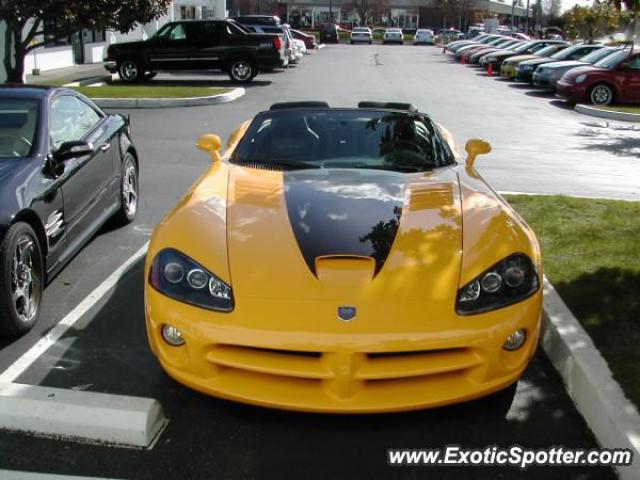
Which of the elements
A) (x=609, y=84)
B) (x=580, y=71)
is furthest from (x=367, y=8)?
(x=609, y=84)

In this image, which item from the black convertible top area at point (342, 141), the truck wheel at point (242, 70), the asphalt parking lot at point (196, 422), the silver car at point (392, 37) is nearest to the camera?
the asphalt parking lot at point (196, 422)

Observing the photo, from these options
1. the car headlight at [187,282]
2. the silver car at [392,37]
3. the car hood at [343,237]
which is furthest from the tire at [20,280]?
the silver car at [392,37]

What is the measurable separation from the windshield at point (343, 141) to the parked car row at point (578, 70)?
9808 millimetres

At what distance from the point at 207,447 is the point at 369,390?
0.77 meters

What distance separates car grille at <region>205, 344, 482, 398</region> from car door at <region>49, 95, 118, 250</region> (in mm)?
2402

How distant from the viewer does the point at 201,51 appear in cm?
A: 2072

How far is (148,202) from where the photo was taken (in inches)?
295

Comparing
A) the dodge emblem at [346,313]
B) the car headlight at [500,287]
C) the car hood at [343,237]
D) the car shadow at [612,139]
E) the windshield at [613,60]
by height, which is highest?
the windshield at [613,60]

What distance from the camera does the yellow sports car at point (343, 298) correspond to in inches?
120

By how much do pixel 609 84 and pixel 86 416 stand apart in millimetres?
17326

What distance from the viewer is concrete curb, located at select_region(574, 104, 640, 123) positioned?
50.0 ft

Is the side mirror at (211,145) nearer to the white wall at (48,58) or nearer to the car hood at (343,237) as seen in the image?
the car hood at (343,237)

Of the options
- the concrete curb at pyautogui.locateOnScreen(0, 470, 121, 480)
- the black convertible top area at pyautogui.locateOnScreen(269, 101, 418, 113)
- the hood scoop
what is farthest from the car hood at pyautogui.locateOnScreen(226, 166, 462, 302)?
the black convertible top area at pyautogui.locateOnScreen(269, 101, 418, 113)

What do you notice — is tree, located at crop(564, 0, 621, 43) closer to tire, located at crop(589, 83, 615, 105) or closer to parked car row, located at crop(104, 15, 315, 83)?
tire, located at crop(589, 83, 615, 105)
